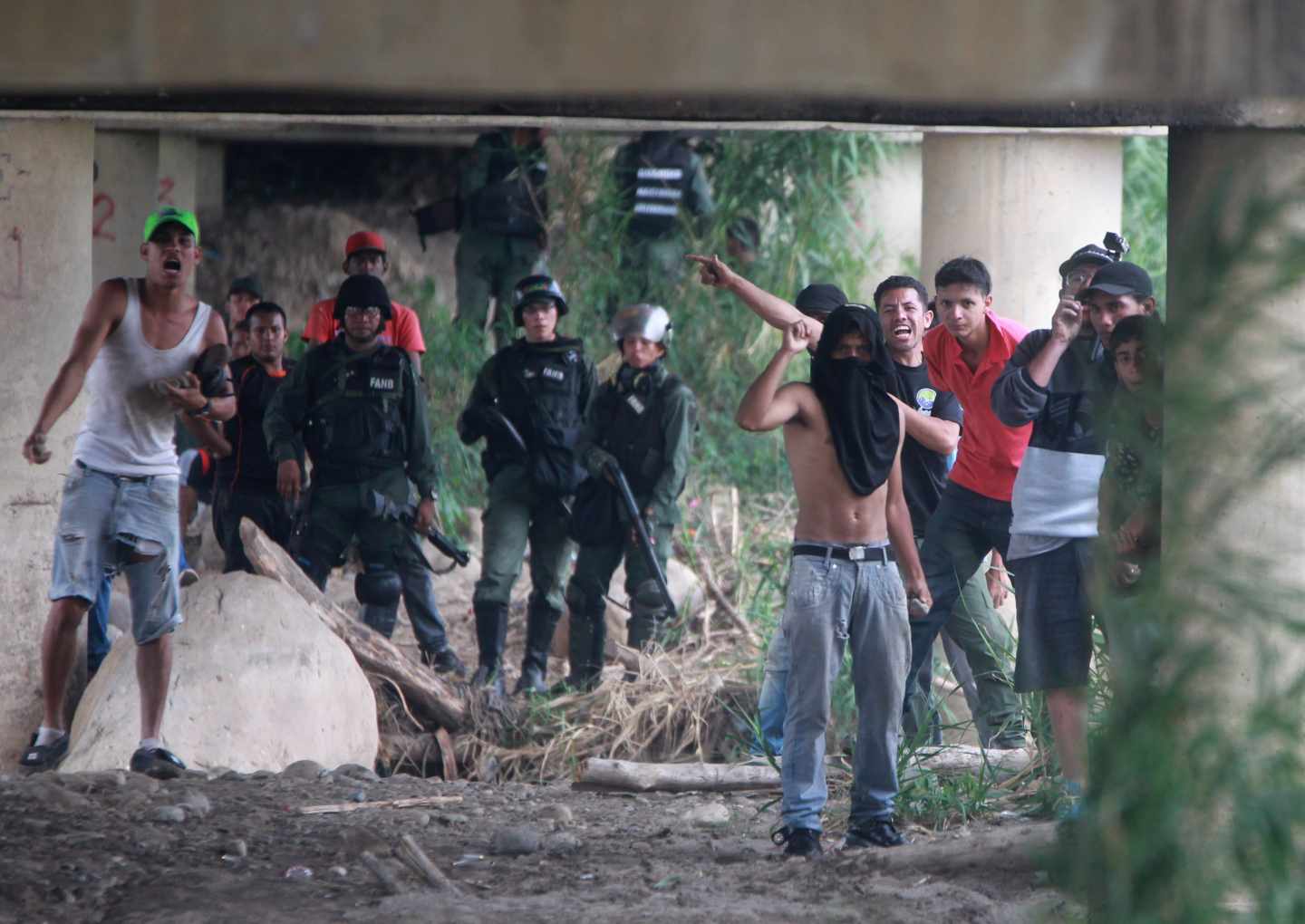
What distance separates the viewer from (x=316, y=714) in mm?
6363

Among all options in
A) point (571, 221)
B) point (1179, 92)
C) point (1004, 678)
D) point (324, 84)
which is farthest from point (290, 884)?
point (571, 221)

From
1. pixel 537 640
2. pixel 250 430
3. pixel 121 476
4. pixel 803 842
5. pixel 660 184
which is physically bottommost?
pixel 803 842

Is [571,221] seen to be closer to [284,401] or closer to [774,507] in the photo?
[774,507]

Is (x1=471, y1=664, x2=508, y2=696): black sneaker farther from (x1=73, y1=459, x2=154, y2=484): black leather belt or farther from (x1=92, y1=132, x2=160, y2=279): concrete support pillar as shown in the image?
(x1=92, y1=132, x2=160, y2=279): concrete support pillar

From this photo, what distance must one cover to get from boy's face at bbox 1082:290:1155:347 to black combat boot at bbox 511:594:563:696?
132 inches

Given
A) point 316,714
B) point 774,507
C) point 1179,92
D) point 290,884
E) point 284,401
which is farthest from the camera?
point 774,507

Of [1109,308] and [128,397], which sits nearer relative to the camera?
[1109,308]

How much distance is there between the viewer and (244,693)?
6230 mm

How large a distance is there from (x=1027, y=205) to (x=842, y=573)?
4078mm

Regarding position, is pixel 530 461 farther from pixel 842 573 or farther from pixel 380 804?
pixel 842 573

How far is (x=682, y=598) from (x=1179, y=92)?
18.3 ft

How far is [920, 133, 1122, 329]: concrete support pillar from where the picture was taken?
8352mm

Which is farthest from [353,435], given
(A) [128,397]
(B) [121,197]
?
(B) [121,197]

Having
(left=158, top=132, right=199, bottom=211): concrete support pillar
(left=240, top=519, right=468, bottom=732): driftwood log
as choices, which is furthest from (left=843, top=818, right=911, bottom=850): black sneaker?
(left=158, top=132, right=199, bottom=211): concrete support pillar
